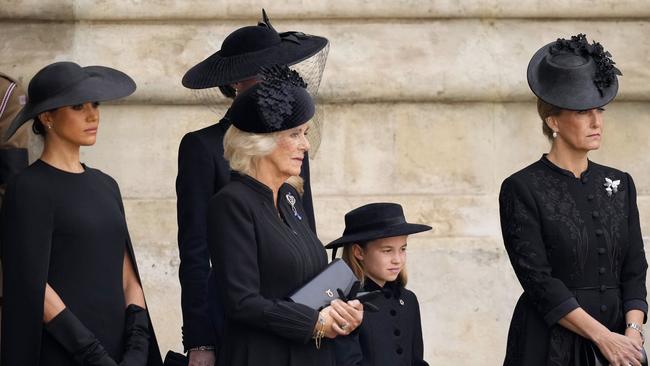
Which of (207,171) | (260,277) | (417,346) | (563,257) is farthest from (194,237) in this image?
(563,257)

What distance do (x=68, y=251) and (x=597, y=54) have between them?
88.6 inches

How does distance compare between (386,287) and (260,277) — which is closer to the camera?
(260,277)

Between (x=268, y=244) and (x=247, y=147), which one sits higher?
(x=247, y=147)

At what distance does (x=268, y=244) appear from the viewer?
532cm

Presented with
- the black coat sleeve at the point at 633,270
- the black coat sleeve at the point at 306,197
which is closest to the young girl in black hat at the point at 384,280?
the black coat sleeve at the point at 306,197

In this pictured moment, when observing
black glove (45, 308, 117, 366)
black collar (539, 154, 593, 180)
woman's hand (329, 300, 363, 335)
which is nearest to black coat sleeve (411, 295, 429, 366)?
black collar (539, 154, 593, 180)

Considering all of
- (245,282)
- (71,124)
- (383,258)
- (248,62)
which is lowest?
(245,282)

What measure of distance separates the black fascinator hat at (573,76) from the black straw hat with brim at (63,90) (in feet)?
5.41

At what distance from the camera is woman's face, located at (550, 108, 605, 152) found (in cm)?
626

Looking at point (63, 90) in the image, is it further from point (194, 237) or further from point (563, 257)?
point (563, 257)

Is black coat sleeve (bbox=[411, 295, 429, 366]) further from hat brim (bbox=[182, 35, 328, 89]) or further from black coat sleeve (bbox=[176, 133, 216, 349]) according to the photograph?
hat brim (bbox=[182, 35, 328, 89])

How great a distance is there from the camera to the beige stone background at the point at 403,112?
8.14m

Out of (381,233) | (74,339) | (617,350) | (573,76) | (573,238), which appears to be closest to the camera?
(74,339)

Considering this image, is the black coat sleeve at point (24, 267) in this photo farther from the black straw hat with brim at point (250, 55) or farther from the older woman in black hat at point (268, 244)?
the black straw hat with brim at point (250, 55)
